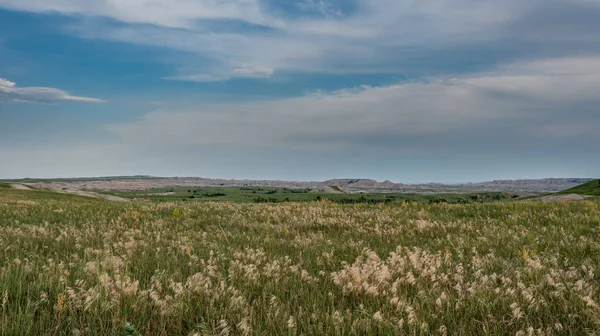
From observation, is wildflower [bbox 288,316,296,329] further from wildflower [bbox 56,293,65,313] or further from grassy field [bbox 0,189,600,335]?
wildflower [bbox 56,293,65,313]

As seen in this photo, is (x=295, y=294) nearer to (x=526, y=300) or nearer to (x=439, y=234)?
(x=526, y=300)

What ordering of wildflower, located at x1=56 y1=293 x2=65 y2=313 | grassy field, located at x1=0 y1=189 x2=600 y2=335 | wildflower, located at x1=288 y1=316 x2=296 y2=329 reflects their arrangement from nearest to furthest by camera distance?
wildflower, located at x1=288 y1=316 x2=296 y2=329, grassy field, located at x1=0 y1=189 x2=600 y2=335, wildflower, located at x1=56 y1=293 x2=65 y2=313

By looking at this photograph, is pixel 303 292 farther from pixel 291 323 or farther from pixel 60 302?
pixel 60 302

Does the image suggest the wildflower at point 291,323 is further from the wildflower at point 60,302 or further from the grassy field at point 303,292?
the wildflower at point 60,302

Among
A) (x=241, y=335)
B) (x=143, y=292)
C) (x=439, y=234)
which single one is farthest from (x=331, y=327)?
(x=439, y=234)

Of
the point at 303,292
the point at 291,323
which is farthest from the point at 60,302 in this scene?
the point at 303,292

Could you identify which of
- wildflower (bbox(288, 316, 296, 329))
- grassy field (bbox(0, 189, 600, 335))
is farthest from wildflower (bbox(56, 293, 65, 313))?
wildflower (bbox(288, 316, 296, 329))

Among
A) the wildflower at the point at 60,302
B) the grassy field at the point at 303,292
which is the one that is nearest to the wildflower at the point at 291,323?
the grassy field at the point at 303,292

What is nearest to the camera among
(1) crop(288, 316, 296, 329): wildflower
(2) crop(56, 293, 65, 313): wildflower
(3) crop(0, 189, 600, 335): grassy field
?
(1) crop(288, 316, 296, 329): wildflower

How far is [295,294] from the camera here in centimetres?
477

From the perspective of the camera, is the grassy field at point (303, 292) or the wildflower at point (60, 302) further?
the wildflower at point (60, 302)

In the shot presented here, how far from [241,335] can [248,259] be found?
3.04m

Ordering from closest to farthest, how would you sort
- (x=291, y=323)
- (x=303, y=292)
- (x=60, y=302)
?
(x=291, y=323) < (x=60, y=302) < (x=303, y=292)

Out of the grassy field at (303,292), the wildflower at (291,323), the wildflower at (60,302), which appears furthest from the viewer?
the wildflower at (60,302)
